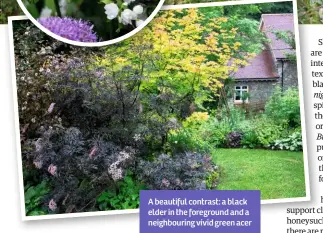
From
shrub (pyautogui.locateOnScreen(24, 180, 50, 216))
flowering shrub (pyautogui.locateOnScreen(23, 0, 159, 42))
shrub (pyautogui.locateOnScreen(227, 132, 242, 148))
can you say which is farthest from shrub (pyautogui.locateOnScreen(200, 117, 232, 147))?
shrub (pyautogui.locateOnScreen(24, 180, 50, 216))

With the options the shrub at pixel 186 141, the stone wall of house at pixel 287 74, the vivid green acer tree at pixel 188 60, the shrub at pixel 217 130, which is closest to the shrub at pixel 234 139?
the shrub at pixel 217 130

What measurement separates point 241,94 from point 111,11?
0.92 metres

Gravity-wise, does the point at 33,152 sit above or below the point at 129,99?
below

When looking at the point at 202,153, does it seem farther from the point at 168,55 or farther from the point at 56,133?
the point at 56,133

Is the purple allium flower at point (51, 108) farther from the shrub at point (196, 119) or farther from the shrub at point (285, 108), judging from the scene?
the shrub at point (285, 108)

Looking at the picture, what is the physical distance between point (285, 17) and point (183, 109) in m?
0.80

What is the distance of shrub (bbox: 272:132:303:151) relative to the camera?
148 inches

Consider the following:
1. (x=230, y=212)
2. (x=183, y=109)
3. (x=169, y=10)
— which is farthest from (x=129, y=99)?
(x=230, y=212)

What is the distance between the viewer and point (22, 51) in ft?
12.2

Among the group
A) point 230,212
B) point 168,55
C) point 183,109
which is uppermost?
point 168,55

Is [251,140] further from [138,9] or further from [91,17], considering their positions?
[91,17]

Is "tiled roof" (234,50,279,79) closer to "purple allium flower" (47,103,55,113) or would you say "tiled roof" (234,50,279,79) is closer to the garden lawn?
the garden lawn

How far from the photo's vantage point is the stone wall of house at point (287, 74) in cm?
374

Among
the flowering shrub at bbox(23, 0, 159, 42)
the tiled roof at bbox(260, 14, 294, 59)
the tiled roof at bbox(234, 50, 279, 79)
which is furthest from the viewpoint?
Result: the tiled roof at bbox(234, 50, 279, 79)
